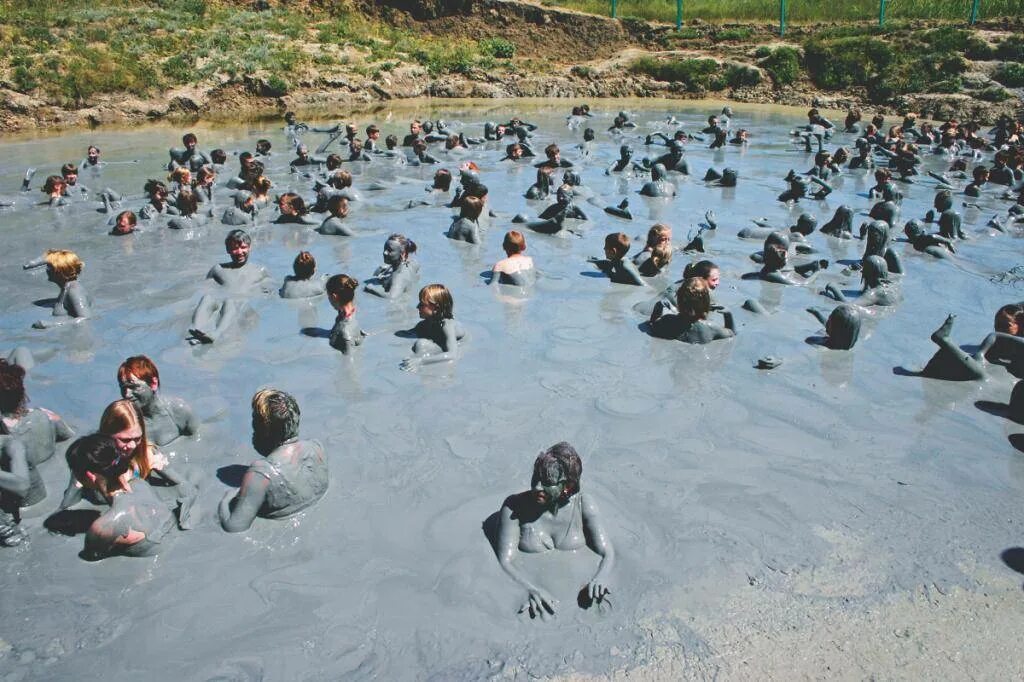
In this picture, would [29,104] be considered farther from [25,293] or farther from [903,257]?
[903,257]

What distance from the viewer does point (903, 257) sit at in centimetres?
1151

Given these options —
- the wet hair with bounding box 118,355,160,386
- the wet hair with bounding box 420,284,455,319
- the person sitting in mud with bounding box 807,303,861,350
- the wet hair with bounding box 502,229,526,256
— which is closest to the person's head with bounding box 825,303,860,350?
the person sitting in mud with bounding box 807,303,861,350

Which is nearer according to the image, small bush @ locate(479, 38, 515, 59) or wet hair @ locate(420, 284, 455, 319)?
wet hair @ locate(420, 284, 455, 319)

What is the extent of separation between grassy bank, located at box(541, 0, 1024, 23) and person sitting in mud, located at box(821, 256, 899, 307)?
3085 centimetres

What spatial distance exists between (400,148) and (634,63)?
19.0m

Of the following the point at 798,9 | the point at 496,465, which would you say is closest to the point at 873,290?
the point at 496,465

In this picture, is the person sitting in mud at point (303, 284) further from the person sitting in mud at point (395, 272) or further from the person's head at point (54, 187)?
the person's head at point (54, 187)

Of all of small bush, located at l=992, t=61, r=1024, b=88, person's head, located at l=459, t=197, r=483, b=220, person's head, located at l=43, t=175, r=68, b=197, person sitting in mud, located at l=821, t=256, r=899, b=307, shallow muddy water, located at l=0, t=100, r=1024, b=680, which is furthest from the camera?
small bush, located at l=992, t=61, r=1024, b=88

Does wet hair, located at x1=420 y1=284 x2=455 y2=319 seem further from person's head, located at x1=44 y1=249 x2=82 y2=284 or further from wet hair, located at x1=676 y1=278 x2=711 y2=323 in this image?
person's head, located at x1=44 y1=249 x2=82 y2=284

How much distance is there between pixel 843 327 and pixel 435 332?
421cm

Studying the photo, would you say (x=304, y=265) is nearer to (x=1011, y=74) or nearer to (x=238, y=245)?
(x=238, y=245)

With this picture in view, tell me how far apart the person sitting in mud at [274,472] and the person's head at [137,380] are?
3.55ft

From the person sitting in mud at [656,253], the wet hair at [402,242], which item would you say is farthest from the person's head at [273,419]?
the person sitting in mud at [656,253]

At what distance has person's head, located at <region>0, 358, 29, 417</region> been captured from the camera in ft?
17.2
